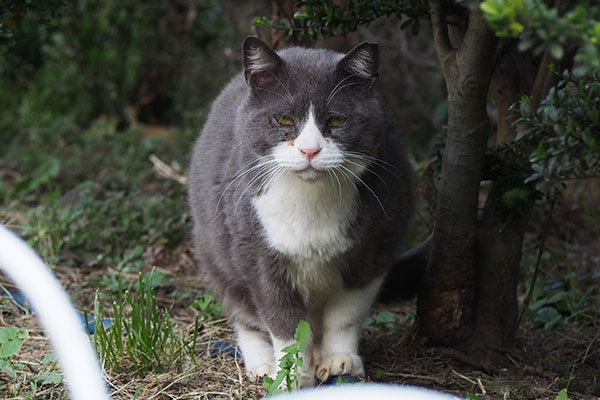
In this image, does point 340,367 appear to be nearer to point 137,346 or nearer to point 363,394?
point 363,394

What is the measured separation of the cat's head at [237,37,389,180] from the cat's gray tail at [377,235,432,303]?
694mm

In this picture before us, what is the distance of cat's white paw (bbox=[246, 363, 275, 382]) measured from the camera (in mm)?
2604

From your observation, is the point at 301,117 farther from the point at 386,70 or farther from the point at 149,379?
the point at 386,70

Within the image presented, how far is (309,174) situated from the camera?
225 cm

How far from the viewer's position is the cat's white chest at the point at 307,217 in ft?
7.94

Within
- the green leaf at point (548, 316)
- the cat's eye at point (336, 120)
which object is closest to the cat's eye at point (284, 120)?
the cat's eye at point (336, 120)

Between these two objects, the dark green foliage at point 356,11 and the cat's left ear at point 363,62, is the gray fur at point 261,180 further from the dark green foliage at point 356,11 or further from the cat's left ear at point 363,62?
the dark green foliage at point 356,11

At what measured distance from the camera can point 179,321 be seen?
3.17 metres

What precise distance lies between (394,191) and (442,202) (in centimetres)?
18

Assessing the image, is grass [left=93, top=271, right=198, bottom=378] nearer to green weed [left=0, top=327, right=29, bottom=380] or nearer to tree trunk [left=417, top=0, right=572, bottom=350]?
green weed [left=0, top=327, right=29, bottom=380]

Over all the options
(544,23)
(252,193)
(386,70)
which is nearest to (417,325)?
(252,193)

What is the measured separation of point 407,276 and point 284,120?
3.29 feet

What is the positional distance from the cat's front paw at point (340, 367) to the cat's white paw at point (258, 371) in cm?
19

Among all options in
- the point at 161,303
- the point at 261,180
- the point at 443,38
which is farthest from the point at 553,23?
the point at 161,303
